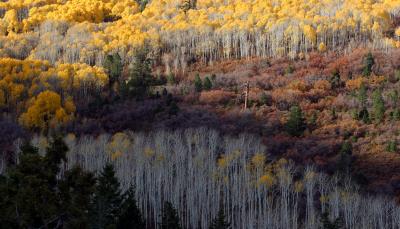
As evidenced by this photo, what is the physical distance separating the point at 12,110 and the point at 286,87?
117 ft

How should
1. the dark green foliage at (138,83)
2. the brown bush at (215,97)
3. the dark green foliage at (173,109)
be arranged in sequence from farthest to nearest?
the dark green foliage at (138,83) < the brown bush at (215,97) < the dark green foliage at (173,109)

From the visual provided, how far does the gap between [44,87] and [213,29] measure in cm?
3453

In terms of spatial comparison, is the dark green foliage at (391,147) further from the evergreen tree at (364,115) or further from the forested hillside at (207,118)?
the evergreen tree at (364,115)

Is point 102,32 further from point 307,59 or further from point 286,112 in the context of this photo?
point 286,112

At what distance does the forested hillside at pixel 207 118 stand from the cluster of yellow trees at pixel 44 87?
0.26 m

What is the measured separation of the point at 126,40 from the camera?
94.5m

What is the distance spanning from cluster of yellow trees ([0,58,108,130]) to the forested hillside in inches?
10.4

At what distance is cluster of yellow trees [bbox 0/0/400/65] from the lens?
291 ft

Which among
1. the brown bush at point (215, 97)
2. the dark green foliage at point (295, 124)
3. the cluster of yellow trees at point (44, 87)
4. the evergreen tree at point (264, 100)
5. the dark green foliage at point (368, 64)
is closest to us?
the dark green foliage at point (295, 124)

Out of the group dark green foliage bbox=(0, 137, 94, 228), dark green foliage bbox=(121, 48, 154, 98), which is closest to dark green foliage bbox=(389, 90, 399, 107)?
dark green foliage bbox=(121, 48, 154, 98)

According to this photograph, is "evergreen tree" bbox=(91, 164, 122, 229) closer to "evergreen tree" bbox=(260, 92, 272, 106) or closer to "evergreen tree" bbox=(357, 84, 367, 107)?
"evergreen tree" bbox=(357, 84, 367, 107)

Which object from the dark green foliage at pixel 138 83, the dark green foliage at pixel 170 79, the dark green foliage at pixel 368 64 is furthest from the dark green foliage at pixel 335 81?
the dark green foliage at pixel 138 83

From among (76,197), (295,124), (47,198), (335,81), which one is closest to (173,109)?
(295,124)

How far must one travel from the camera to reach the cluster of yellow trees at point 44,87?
6259 cm
